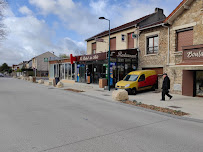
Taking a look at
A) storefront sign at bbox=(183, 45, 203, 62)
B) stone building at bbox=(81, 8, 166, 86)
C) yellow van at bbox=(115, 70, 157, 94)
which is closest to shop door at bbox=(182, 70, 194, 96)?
storefront sign at bbox=(183, 45, 203, 62)

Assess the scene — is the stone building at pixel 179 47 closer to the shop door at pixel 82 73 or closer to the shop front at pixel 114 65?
Answer: the shop front at pixel 114 65

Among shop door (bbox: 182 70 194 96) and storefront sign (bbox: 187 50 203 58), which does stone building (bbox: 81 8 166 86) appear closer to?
shop door (bbox: 182 70 194 96)

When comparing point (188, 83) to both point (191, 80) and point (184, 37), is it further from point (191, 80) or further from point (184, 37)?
point (184, 37)

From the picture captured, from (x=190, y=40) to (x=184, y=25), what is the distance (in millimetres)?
1345

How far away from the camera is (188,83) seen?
43.1 feet

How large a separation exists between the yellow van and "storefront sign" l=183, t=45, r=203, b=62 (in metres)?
3.94

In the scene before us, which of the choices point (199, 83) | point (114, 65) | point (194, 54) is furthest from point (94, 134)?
point (114, 65)

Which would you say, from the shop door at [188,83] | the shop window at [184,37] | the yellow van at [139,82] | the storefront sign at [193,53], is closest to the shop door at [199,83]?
the shop door at [188,83]

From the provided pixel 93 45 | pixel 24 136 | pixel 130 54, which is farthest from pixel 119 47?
pixel 24 136

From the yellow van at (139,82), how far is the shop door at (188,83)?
2743 millimetres

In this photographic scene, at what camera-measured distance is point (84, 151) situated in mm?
3736

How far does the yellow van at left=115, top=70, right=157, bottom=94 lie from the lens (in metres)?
13.6

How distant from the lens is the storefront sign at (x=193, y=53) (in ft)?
34.0

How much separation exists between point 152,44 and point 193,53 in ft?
19.9
